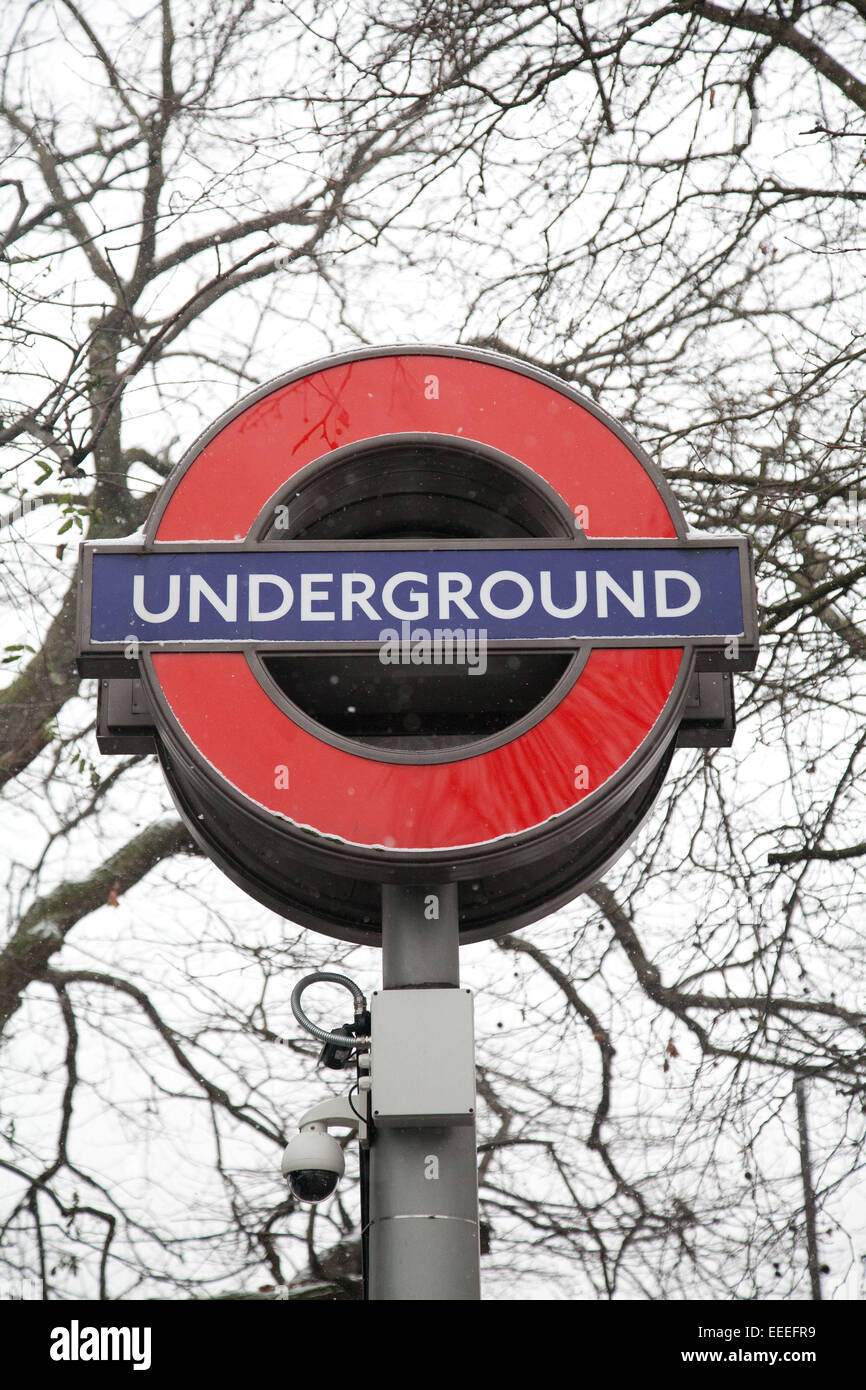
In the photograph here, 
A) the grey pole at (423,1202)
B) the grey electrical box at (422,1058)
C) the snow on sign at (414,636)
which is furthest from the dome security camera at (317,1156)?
the snow on sign at (414,636)

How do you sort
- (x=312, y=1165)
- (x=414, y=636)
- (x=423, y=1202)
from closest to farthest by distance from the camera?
(x=423, y=1202) → (x=414, y=636) → (x=312, y=1165)

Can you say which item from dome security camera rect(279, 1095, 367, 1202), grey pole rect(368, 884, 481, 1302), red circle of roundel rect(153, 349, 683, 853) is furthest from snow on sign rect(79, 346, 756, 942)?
dome security camera rect(279, 1095, 367, 1202)

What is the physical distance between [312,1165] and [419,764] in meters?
1.23

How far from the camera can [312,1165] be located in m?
3.75

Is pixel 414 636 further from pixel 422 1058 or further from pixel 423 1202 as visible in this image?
pixel 423 1202

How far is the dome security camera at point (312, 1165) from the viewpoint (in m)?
3.75

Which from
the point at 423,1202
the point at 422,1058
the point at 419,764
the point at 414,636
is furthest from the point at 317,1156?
the point at 414,636

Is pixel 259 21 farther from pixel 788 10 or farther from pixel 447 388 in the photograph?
pixel 447 388

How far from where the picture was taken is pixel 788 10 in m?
9.73

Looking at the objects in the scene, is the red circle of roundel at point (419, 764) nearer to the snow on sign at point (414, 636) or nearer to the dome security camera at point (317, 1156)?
the snow on sign at point (414, 636)

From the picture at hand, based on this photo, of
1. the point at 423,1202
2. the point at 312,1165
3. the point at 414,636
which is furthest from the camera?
the point at 312,1165

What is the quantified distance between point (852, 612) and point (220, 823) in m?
5.74

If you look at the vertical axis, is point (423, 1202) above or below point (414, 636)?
below

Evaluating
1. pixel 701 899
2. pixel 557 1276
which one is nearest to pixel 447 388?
pixel 701 899
